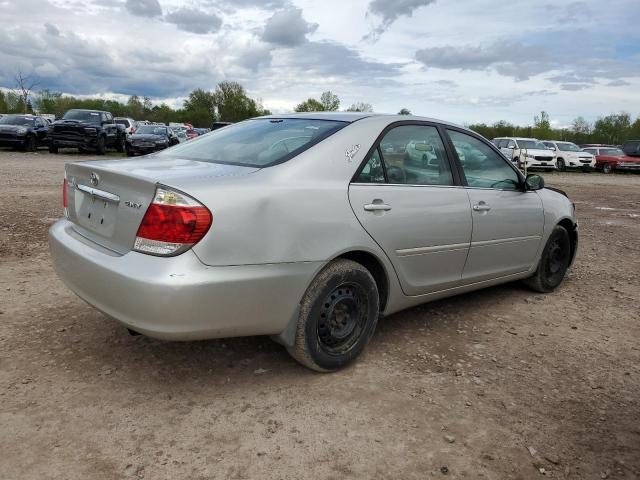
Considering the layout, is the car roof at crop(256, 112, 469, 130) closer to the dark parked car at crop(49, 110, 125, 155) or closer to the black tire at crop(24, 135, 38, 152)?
the dark parked car at crop(49, 110, 125, 155)

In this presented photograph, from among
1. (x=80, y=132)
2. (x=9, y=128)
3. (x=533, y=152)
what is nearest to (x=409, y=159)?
(x=80, y=132)

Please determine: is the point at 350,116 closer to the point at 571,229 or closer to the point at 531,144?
the point at 571,229

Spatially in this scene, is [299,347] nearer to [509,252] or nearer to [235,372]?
[235,372]

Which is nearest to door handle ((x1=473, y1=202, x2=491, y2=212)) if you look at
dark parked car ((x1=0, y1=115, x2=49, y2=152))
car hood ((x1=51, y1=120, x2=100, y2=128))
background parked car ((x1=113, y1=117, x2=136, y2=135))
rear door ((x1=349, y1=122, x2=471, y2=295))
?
rear door ((x1=349, y1=122, x2=471, y2=295))

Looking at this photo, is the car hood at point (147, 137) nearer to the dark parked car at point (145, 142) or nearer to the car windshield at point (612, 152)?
the dark parked car at point (145, 142)

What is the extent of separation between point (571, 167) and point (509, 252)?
29003mm

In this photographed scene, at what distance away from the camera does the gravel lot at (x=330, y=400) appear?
244 centimetres

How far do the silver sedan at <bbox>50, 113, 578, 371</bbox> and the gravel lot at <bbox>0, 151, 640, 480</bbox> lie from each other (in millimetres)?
348

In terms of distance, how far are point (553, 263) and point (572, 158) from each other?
→ 27.7 meters

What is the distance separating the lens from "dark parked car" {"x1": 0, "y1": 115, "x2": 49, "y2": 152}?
21219 mm

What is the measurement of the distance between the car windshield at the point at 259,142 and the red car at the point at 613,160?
104 feet

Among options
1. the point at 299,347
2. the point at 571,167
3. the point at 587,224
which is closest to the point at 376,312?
the point at 299,347

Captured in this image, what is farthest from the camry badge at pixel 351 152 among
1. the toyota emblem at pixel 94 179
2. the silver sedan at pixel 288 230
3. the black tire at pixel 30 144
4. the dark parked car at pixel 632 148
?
the dark parked car at pixel 632 148

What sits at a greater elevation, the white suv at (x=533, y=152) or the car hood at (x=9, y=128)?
the car hood at (x=9, y=128)
